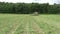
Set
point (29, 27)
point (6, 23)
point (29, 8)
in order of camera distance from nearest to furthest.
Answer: point (29, 27) → point (6, 23) → point (29, 8)

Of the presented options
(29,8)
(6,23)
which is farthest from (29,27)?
(29,8)

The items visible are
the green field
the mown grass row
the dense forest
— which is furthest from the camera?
the dense forest

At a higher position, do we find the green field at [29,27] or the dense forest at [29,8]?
the green field at [29,27]

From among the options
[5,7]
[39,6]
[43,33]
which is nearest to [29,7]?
[39,6]

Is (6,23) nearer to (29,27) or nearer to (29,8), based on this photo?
(29,27)

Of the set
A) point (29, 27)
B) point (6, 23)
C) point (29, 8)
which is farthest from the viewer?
point (29, 8)

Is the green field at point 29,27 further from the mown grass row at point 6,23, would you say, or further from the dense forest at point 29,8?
the dense forest at point 29,8

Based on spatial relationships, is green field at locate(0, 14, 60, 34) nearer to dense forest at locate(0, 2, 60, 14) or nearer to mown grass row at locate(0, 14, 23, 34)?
mown grass row at locate(0, 14, 23, 34)

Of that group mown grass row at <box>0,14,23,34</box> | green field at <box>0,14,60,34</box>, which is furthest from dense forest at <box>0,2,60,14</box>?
green field at <box>0,14,60,34</box>

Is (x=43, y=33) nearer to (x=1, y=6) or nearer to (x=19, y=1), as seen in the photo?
(x=1, y=6)

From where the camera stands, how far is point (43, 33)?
12672 millimetres

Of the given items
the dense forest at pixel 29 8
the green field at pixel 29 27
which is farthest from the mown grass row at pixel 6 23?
the dense forest at pixel 29 8

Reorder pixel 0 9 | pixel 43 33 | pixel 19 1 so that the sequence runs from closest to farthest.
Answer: pixel 43 33 < pixel 0 9 < pixel 19 1

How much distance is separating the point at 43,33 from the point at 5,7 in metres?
37.8
